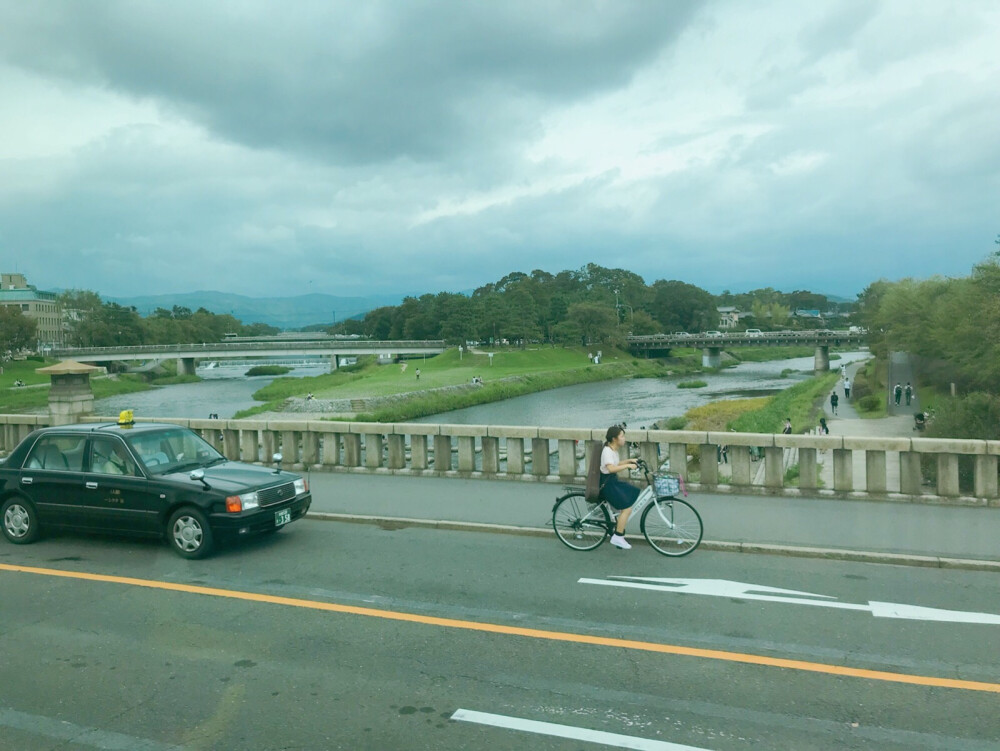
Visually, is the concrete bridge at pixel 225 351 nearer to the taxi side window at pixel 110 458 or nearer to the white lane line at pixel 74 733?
the taxi side window at pixel 110 458

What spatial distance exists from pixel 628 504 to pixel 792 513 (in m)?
2.89

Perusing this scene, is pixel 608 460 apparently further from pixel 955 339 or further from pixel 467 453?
pixel 955 339

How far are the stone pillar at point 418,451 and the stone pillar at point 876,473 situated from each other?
22.2ft

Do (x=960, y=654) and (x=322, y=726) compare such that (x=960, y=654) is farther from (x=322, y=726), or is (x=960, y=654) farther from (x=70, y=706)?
(x=70, y=706)

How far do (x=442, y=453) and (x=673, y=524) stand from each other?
5.39 meters

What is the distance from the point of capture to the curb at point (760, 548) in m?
8.77

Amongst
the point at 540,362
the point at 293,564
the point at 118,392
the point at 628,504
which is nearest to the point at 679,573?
the point at 628,504

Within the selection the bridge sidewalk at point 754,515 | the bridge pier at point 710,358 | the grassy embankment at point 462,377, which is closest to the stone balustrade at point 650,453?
the bridge sidewalk at point 754,515

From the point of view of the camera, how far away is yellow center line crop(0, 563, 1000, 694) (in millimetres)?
5820

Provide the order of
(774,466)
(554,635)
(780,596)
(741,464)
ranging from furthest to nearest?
(741,464), (774,466), (780,596), (554,635)

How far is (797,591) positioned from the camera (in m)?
7.95

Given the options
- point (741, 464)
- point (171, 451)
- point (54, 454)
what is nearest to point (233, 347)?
point (54, 454)

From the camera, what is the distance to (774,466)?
12.0 metres

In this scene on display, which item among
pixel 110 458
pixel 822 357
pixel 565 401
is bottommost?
pixel 565 401
